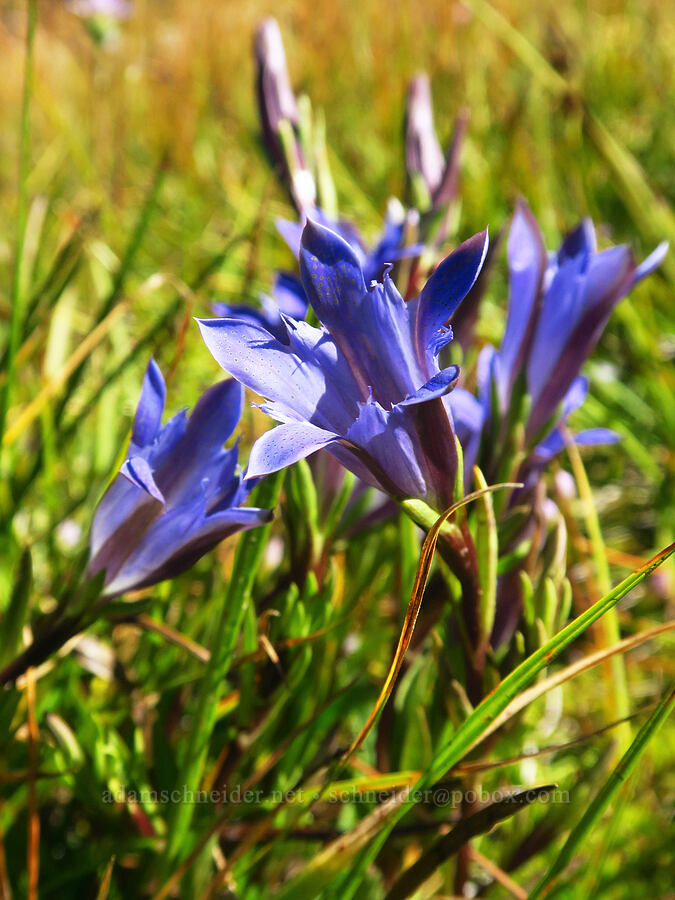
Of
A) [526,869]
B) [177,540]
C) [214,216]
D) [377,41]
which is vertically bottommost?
[526,869]

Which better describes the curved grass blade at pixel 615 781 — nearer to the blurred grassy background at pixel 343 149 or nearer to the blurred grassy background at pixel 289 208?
the blurred grassy background at pixel 289 208

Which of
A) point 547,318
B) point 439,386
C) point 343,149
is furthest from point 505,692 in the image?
point 343,149

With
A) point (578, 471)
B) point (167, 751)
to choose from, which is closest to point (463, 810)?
point (167, 751)

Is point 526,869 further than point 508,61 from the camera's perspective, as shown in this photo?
No

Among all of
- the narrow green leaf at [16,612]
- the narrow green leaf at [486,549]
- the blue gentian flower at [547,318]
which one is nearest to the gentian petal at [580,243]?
the blue gentian flower at [547,318]

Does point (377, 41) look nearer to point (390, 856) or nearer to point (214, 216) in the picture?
point (214, 216)

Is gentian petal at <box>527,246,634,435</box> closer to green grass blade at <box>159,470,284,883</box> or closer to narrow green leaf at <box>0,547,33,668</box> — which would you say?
green grass blade at <box>159,470,284,883</box>

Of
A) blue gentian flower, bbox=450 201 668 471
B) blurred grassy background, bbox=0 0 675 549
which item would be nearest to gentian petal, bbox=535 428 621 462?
blue gentian flower, bbox=450 201 668 471
